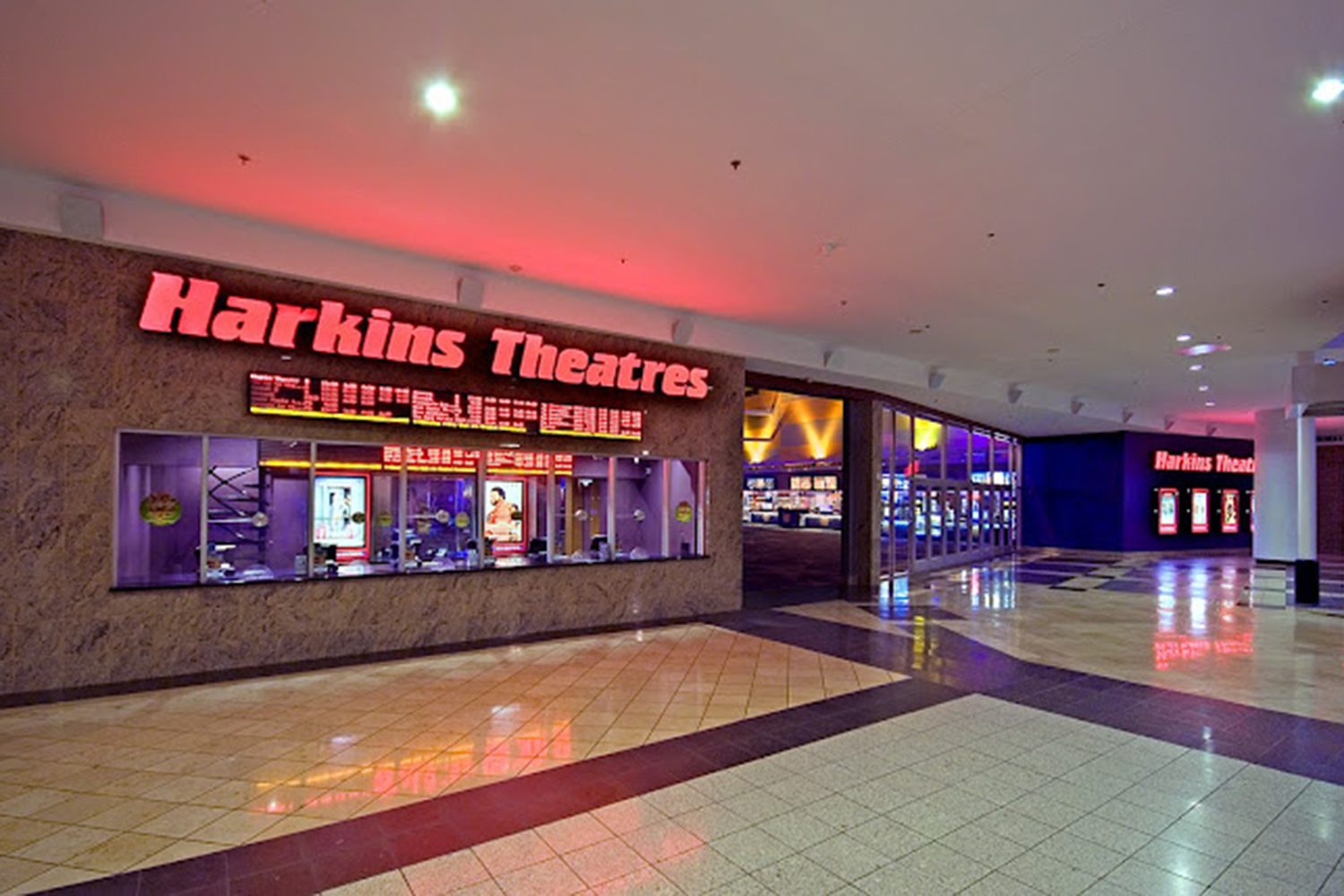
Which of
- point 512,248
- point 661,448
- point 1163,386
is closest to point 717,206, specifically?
point 512,248

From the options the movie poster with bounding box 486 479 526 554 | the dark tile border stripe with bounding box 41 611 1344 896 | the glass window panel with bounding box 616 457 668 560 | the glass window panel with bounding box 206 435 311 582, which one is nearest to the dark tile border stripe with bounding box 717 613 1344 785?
the dark tile border stripe with bounding box 41 611 1344 896

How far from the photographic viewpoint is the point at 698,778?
4160 mm

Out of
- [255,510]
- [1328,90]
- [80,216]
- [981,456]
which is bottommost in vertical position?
[255,510]

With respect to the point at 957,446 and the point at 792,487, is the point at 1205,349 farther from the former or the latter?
the point at 792,487

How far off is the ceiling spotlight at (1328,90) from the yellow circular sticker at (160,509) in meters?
8.84

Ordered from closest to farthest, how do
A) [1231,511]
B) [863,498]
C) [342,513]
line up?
[342,513]
[863,498]
[1231,511]

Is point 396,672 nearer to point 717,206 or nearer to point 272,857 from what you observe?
point 272,857

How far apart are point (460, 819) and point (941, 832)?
8.21 ft

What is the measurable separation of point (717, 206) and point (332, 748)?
4894 mm

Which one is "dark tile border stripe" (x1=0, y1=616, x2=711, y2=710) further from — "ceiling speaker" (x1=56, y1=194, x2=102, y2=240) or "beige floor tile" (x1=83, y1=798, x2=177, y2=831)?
"ceiling speaker" (x1=56, y1=194, x2=102, y2=240)

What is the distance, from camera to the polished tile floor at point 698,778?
124 inches

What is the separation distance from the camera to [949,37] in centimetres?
351

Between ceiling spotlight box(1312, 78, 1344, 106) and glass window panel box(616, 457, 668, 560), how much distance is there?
6.95 m

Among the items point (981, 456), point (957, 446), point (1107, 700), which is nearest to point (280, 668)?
point (1107, 700)
